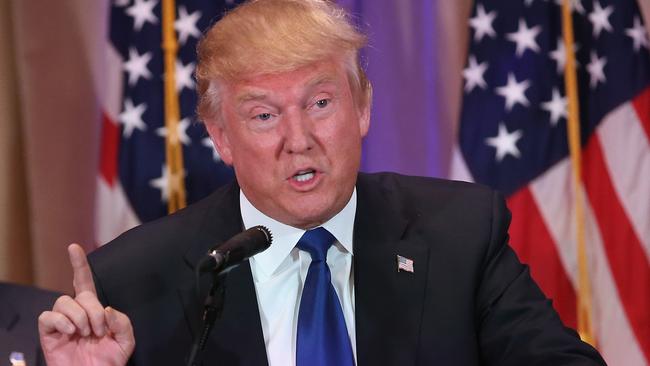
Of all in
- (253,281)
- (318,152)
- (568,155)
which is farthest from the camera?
(568,155)

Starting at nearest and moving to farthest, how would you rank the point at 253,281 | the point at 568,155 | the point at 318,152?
1. the point at 318,152
2. the point at 253,281
3. the point at 568,155

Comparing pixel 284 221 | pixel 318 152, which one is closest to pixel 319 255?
pixel 284 221

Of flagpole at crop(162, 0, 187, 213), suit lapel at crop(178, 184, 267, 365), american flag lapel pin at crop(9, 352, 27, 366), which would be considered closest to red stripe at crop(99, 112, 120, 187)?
flagpole at crop(162, 0, 187, 213)

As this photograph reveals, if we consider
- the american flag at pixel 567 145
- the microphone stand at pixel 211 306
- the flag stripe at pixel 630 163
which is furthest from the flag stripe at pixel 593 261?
the microphone stand at pixel 211 306

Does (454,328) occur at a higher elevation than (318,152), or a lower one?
lower

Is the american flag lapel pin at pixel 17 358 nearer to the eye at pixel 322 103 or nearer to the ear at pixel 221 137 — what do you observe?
the ear at pixel 221 137

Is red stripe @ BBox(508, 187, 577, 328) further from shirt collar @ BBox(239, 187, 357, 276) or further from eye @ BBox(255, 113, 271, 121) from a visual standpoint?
eye @ BBox(255, 113, 271, 121)

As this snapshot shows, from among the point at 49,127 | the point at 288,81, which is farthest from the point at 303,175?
the point at 49,127

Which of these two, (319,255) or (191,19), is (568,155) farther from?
(319,255)

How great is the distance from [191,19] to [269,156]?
1.99 metres

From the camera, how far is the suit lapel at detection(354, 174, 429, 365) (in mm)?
2131

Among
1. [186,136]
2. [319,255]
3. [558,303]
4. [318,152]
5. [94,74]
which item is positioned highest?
[94,74]

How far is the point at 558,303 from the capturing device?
3.96 m

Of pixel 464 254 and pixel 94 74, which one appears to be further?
pixel 94 74
